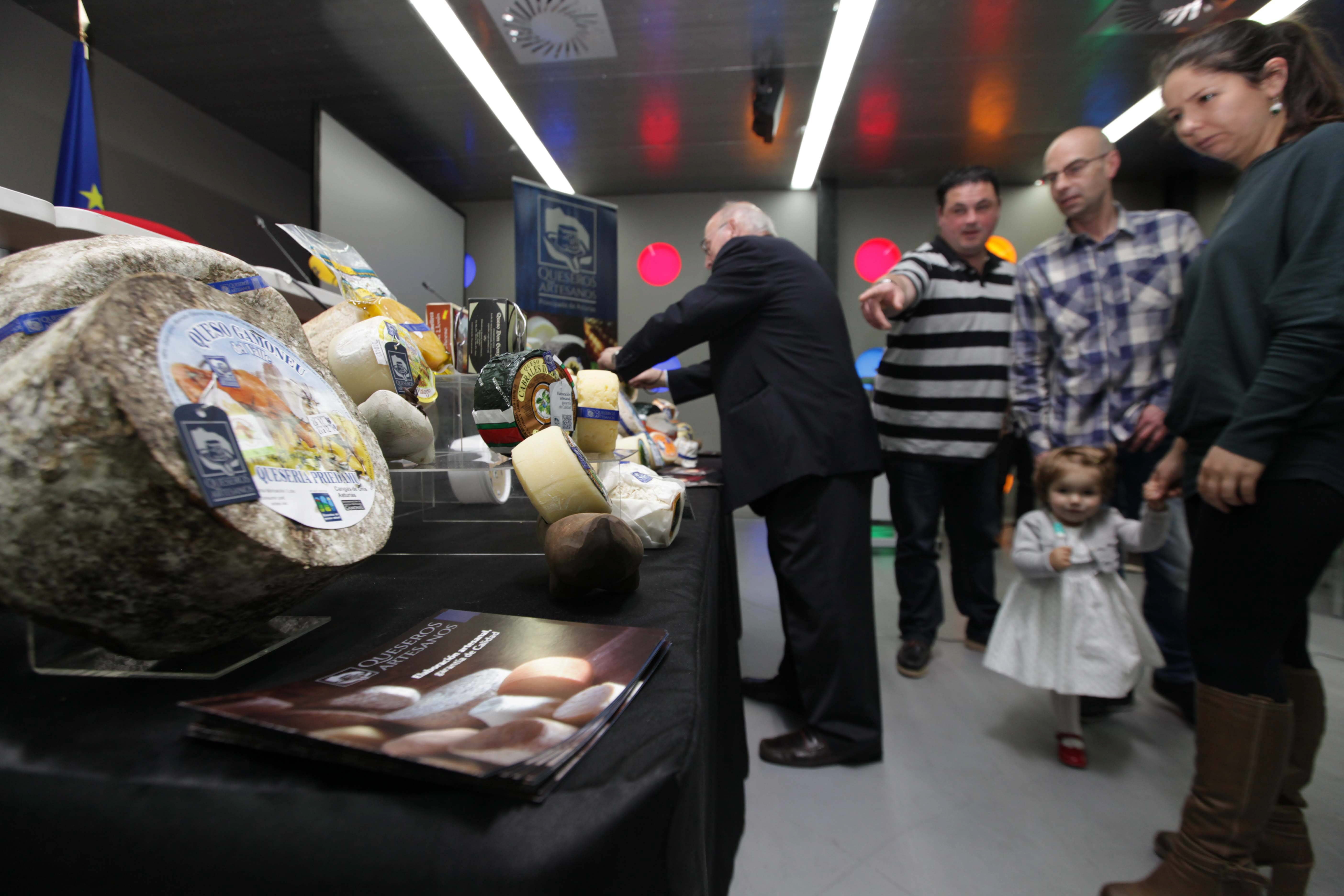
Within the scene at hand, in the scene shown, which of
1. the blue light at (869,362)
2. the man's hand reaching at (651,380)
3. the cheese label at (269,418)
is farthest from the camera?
Result: the blue light at (869,362)

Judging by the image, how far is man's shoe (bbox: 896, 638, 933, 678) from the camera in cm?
211

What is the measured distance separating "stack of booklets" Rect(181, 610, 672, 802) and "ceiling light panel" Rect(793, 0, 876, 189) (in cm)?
362

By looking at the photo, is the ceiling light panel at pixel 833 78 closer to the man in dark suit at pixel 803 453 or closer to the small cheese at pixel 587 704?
the man in dark suit at pixel 803 453

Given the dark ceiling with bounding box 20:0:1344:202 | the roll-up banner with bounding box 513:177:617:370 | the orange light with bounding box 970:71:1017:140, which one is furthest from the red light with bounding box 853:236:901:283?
the roll-up banner with bounding box 513:177:617:370

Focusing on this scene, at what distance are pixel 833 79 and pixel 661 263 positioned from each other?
94.1 inches

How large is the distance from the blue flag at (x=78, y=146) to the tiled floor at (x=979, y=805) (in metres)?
2.73

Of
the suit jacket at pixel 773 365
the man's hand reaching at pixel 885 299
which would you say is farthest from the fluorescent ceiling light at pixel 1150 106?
the suit jacket at pixel 773 365

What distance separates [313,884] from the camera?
308 millimetres

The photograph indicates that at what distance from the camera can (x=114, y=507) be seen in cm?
37

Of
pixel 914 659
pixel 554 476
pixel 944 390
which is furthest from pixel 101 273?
pixel 914 659

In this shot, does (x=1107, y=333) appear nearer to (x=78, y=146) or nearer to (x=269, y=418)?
(x=269, y=418)

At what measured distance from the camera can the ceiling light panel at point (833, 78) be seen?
309 centimetres

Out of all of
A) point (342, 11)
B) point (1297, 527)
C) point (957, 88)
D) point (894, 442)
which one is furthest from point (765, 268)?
point (957, 88)

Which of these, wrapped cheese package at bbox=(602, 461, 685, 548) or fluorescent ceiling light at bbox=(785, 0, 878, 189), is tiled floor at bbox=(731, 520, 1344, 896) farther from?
fluorescent ceiling light at bbox=(785, 0, 878, 189)
